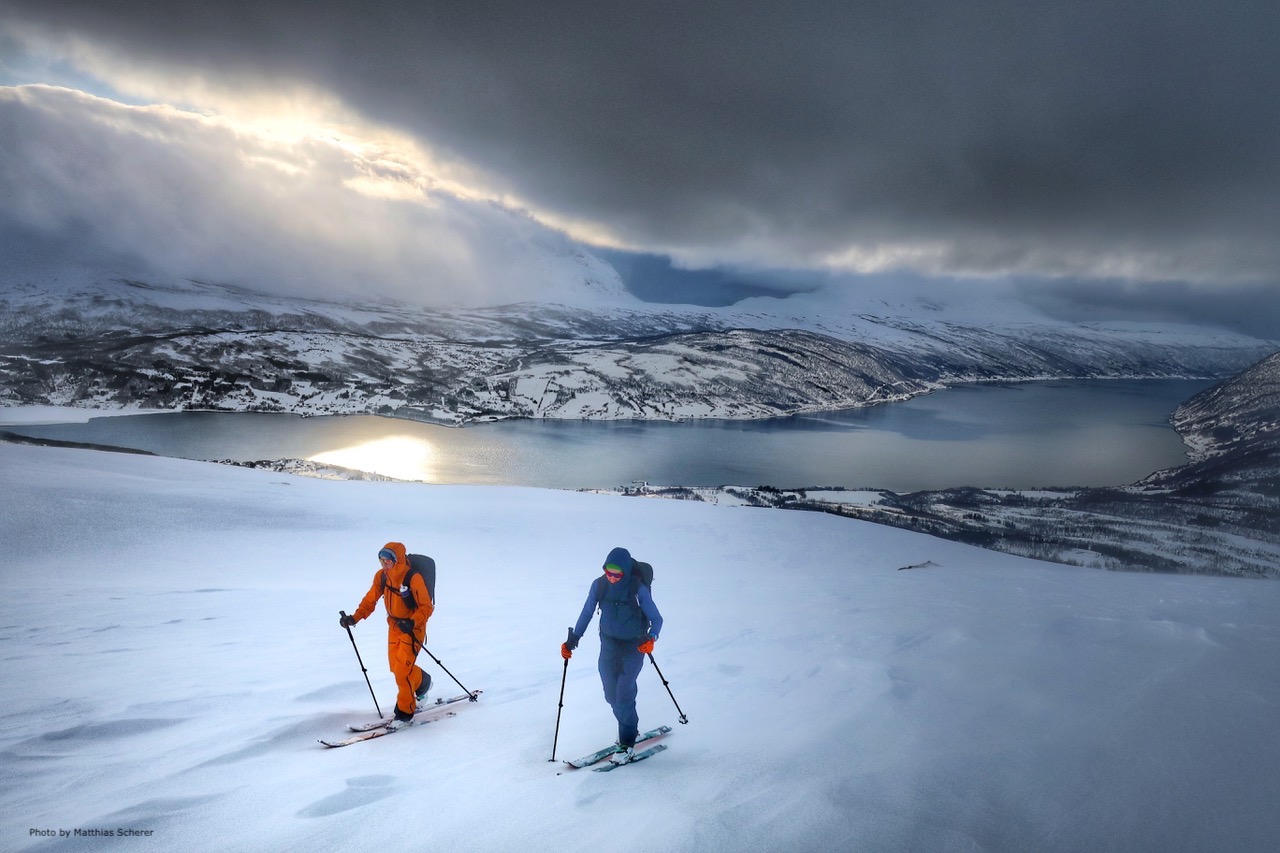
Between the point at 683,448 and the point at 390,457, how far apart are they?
36.6m

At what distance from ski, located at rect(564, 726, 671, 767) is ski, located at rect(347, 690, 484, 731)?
2151 millimetres

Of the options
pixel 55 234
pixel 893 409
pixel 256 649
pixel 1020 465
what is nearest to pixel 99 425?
pixel 256 649

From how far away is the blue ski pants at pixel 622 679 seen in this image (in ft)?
19.4

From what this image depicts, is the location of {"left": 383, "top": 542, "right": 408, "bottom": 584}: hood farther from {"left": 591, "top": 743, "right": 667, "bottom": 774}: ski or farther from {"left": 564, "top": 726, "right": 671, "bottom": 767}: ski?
{"left": 591, "top": 743, "right": 667, "bottom": 774}: ski

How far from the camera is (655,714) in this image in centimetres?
688

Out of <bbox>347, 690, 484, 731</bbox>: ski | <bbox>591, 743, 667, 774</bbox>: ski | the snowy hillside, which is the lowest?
<bbox>347, 690, 484, 731</bbox>: ski

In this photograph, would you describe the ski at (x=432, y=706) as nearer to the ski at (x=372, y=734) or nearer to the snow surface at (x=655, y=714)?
the ski at (x=372, y=734)

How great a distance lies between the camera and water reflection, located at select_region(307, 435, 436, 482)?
53.4 metres

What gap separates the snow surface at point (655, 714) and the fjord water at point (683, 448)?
41.5 meters

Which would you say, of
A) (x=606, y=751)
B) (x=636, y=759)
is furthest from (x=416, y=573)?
(x=636, y=759)

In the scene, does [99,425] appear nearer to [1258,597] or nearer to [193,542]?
[193,542]

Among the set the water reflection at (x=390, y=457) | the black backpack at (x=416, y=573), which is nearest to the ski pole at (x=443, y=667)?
the black backpack at (x=416, y=573)

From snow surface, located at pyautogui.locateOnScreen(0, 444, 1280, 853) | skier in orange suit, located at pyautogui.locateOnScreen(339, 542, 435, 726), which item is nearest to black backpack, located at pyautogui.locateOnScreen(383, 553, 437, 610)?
skier in orange suit, located at pyautogui.locateOnScreen(339, 542, 435, 726)

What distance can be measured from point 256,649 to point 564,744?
5733 mm
